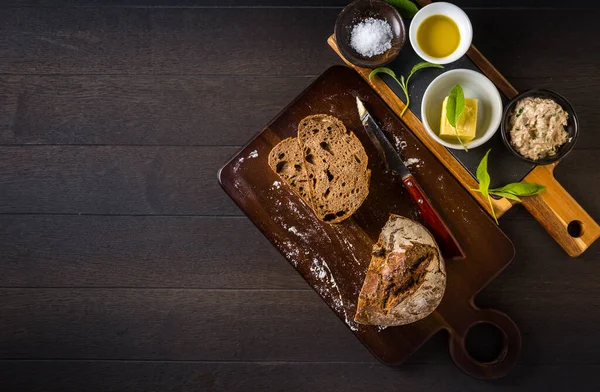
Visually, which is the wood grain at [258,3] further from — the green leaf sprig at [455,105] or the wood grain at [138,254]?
the wood grain at [138,254]

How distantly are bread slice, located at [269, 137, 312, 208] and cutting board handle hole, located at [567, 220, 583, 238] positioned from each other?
92 cm

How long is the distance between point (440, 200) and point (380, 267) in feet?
1.13

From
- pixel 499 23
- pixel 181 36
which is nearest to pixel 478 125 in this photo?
pixel 499 23

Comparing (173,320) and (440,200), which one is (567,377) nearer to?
(440,200)

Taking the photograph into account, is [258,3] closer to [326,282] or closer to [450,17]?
[450,17]

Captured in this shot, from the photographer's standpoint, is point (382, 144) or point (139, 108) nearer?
point (382, 144)

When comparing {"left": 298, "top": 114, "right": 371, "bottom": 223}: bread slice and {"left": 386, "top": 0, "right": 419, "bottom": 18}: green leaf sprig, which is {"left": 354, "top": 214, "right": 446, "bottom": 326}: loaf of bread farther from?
{"left": 386, "top": 0, "right": 419, "bottom": 18}: green leaf sprig

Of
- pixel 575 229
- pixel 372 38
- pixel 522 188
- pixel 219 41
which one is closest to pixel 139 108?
pixel 219 41

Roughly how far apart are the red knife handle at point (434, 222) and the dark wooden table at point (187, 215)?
33 cm

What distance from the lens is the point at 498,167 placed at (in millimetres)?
1778

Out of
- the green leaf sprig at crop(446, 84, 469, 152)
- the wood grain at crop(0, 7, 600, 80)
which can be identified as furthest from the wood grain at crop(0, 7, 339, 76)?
the green leaf sprig at crop(446, 84, 469, 152)

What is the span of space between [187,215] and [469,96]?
1.13 meters

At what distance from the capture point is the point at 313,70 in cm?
205

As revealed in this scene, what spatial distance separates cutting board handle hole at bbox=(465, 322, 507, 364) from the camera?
77.2 inches
